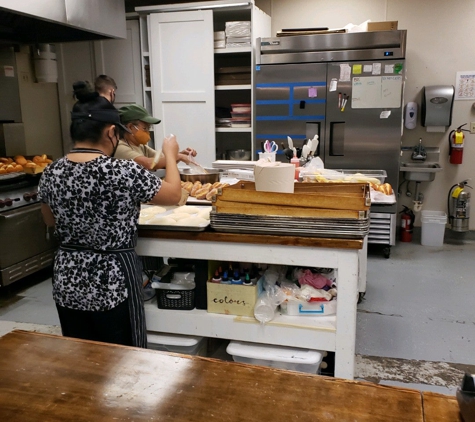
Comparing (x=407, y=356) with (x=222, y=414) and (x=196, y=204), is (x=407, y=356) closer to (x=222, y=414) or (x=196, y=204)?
(x=196, y=204)

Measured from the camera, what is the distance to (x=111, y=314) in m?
1.77

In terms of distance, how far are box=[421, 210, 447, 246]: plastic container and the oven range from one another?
3680 mm

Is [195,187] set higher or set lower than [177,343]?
higher

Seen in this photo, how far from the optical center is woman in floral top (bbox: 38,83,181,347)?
5.27 feet

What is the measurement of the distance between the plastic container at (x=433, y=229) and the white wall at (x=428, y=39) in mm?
348

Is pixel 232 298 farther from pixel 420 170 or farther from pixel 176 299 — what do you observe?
pixel 420 170

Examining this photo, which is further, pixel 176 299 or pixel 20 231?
pixel 20 231

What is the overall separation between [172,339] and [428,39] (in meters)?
4.15

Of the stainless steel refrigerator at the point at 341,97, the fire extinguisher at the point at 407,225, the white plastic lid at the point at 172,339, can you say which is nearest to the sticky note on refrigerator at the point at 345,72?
the stainless steel refrigerator at the point at 341,97

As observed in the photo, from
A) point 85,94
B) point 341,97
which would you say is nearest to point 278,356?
point 85,94

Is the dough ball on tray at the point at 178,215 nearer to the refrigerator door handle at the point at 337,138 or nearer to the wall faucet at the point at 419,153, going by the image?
the refrigerator door handle at the point at 337,138

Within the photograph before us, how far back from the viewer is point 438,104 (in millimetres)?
4492

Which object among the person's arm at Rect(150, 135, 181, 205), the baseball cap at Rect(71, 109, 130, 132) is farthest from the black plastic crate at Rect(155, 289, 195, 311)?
the baseball cap at Rect(71, 109, 130, 132)

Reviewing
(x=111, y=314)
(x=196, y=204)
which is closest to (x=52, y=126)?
(x=196, y=204)
